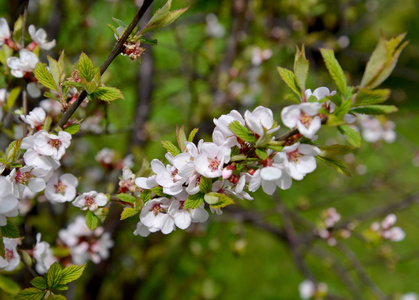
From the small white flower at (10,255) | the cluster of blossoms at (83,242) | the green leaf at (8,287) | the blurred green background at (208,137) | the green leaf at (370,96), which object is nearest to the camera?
the green leaf at (370,96)

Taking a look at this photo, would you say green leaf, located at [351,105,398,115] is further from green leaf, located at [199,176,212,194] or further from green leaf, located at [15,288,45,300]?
green leaf, located at [15,288,45,300]

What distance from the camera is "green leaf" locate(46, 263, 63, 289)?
1.97ft

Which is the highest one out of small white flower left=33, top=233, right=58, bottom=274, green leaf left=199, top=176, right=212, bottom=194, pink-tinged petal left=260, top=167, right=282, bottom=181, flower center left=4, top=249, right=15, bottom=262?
pink-tinged petal left=260, top=167, right=282, bottom=181

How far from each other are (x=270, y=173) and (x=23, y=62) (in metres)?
0.60

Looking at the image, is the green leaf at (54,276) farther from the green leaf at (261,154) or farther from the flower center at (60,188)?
the green leaf at (261,154)

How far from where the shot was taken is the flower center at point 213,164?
1.82ft

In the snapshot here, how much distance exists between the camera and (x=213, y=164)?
0.56 m

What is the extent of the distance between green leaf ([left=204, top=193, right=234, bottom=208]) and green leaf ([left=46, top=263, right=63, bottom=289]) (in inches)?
11.4

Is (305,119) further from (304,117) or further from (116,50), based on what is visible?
(116,50)

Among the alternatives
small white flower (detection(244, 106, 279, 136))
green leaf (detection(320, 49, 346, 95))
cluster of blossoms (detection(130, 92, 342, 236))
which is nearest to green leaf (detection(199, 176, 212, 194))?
cluster of blossoms (detection(130, 92, 342, 236))

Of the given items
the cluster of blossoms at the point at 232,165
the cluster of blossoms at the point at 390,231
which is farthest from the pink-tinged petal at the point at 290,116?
the cluster of blossoms at the point at 390,231

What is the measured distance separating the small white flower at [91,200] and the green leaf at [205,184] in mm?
251

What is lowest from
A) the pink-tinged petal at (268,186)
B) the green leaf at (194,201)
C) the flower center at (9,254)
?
the flower center at (9,254)

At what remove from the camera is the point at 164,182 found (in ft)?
1.94
